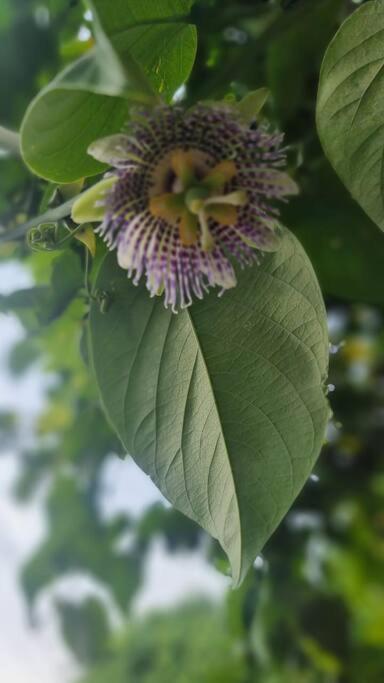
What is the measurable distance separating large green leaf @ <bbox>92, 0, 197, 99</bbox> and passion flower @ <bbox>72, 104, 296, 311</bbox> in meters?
0.04

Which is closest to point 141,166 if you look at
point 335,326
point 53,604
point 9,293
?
Result: point 9,293

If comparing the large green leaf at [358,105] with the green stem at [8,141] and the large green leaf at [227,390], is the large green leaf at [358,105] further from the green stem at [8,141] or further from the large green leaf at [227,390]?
the green stem at [8,141]

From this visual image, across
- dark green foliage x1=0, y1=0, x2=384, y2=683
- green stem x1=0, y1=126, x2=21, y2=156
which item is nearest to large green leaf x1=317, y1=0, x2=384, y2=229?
dark green foliage x1=0, y1=0, x2=384, y2=683

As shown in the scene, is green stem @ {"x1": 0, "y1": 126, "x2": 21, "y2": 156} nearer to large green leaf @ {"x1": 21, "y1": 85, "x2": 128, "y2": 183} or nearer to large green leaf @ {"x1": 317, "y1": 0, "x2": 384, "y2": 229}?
large green leaf @ {"x1": 21, "y1": 85, "x2": 128, "y2": 183}

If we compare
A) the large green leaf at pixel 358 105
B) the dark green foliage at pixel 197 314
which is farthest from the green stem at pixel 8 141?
the large green leaf at pixel 358 105

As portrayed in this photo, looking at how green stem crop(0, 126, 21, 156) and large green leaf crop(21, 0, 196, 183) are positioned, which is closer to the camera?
large green leaf crop(21, 0, 196, 183)

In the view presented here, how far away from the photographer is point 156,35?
1.32 ft

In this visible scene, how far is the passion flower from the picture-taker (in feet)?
1.27

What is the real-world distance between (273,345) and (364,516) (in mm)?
1078

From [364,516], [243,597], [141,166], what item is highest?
[141,166]

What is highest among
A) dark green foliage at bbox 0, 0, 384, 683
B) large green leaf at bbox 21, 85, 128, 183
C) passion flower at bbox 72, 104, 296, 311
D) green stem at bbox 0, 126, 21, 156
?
large green leaf at bbox 21, 85, 128, 183

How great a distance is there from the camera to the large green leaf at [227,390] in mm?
406

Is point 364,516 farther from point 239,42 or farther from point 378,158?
point 378,158

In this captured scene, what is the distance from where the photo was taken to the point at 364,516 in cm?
142
